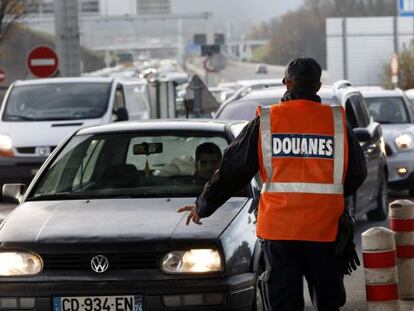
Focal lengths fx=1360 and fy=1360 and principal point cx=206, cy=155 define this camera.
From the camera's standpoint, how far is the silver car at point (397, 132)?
18656 mm

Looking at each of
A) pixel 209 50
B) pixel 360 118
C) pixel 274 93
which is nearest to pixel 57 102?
pixel 274 93

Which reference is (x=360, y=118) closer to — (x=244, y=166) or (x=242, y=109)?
(x=242, y=109)

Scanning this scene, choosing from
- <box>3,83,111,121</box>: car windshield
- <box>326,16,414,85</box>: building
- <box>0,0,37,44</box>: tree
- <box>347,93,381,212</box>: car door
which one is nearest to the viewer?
<box>347,93,381,212</box>: car door

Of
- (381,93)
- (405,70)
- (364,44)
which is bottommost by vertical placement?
(405,70)

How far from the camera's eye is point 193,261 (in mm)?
7293

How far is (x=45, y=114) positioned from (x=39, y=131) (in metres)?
0.68

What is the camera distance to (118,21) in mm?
90812

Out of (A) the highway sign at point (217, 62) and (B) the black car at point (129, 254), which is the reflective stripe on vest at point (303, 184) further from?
(A) the highway sign at point (217, 62)

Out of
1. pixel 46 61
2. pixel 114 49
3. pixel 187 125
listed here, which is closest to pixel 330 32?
pixel 46 61

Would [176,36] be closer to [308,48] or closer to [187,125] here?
[308,48]

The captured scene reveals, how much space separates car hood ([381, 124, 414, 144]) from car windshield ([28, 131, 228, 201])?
10277 millimetres

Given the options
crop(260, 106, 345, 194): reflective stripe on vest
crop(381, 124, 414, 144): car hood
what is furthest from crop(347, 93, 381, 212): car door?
crop(260, 106, 345, 194): reflective stripe on vest

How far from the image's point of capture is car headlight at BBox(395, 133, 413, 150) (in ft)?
62.0

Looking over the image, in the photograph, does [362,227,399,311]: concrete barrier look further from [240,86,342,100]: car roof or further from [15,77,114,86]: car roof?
[15,77,114,86]: car roof
